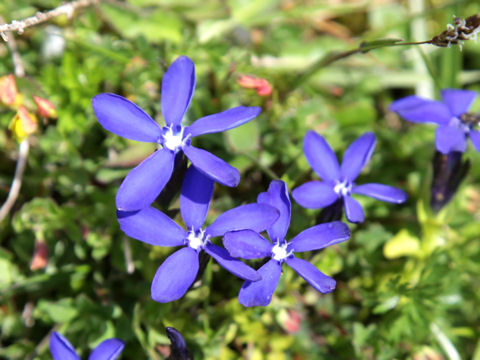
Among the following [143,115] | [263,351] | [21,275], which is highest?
[143,115]

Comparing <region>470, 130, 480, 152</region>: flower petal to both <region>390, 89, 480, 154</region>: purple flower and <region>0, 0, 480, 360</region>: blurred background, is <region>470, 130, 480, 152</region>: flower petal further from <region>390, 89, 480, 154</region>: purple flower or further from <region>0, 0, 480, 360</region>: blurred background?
<region>0, 0, 480, 360</region>: blurred background

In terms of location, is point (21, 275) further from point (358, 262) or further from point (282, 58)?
point (282, 58)

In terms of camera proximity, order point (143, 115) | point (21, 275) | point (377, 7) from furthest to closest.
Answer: point (377, 7)
point (21, 275)
point (143, 115)

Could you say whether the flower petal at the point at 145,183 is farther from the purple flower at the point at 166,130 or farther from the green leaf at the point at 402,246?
the green leaf at the point at 402,246

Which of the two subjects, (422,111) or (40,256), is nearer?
(422,111)

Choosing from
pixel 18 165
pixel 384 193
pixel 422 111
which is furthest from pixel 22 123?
pixel 422 111

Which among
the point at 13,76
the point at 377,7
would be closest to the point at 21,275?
the point at 13,76

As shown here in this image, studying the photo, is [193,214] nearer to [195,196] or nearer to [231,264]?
[195,196]
